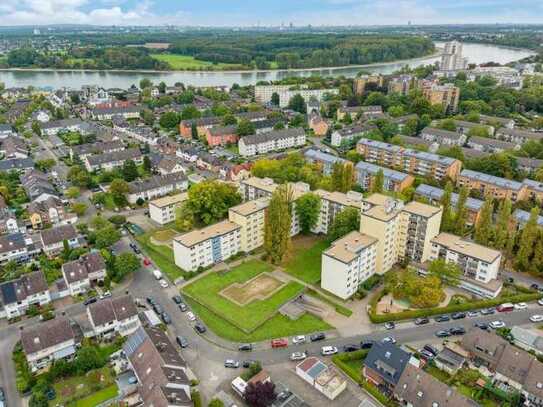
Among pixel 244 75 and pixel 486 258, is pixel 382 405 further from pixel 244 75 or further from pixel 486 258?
pixel 244 75

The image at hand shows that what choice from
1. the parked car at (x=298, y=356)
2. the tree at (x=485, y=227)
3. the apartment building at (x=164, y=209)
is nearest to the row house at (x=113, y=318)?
the parked car at (x=298, y=356)

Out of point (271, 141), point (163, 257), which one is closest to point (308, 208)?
point (163, 257)

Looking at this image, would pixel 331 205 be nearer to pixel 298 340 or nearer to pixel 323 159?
pixel 298 340

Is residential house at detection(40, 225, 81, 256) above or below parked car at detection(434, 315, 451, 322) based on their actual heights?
above

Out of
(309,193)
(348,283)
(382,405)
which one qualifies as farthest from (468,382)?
(309,193)

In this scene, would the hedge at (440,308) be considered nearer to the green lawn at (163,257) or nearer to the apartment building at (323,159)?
the green lawn at (163,257)

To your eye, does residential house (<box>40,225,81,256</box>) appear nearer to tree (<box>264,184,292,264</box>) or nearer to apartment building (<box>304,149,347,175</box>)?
tree (<box>264,184,292,264</box>)

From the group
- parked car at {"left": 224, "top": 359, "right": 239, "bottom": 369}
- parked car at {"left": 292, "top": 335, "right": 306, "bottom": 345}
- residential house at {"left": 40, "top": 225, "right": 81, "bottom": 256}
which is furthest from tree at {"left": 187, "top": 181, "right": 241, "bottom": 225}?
parked car at {"left": 224, "top": 359, "right": 239, "bottom": 369}

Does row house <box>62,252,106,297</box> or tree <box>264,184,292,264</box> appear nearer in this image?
row house <box>62,252,106,297</box>
